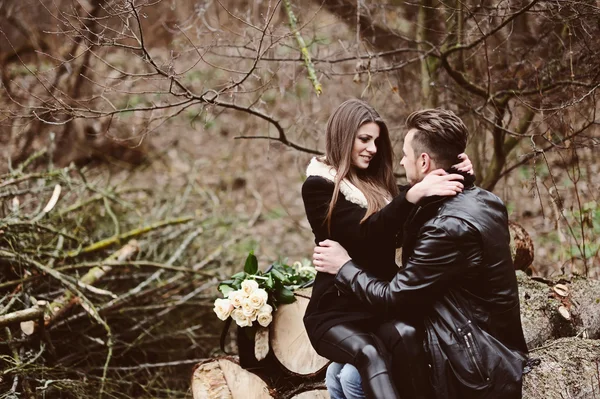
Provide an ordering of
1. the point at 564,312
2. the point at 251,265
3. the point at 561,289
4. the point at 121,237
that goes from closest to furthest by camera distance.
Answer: the point at 251,265 < the point at 564,312 < the point at 561,289 < the point at 121,237

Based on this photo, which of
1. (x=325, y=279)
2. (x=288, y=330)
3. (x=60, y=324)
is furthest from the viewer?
(x=60, y=324)

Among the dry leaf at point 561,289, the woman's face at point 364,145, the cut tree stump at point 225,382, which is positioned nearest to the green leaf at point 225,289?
the cut tree stump at point 225,382

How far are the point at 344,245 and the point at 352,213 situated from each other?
21 cm

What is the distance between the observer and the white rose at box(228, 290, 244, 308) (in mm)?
3637

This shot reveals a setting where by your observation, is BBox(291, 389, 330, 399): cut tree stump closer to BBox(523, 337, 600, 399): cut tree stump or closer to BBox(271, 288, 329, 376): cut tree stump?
BBox(271, 288, 329, 376): cut tree stump

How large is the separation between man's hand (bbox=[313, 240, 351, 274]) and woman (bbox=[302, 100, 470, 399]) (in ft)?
0.18

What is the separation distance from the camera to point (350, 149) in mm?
3193

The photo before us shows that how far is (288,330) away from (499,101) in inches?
103

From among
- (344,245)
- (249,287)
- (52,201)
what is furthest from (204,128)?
(344,245)

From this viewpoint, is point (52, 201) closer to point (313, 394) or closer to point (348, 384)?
point (313, 394)

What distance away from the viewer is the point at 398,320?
9.48ft

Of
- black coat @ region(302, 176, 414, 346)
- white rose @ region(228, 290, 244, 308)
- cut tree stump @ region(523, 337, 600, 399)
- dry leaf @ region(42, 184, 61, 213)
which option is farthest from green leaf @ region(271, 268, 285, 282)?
dry leaf @ region(42, 184, 61, 213)

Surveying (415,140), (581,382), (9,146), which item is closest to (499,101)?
(415,140)

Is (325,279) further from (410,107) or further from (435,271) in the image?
(410,107)
